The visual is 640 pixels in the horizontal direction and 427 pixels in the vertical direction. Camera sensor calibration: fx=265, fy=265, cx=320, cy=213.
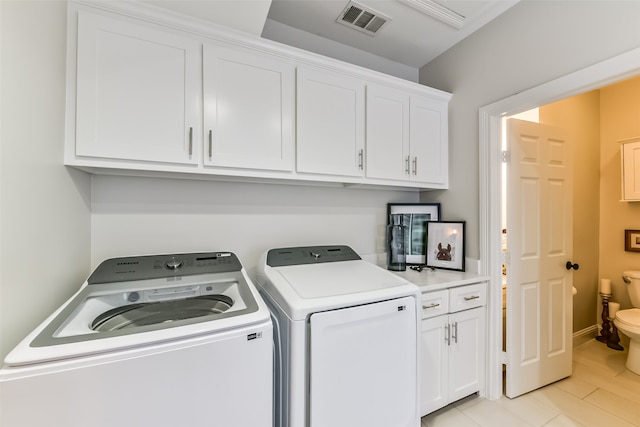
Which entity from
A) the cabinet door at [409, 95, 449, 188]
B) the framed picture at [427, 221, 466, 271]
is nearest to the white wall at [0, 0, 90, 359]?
the cabinet door at [409, 95, 449, 188]

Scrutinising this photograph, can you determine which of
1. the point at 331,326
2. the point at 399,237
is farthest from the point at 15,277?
the point at 399,237

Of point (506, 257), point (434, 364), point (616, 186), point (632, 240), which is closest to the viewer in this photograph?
point (434, 364)

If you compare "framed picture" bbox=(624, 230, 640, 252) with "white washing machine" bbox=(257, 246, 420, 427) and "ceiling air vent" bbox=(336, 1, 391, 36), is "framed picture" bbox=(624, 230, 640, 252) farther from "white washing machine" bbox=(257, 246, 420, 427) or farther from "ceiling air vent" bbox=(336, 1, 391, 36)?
"ceiling air vent" bbox=(336, 1, 391, 36)

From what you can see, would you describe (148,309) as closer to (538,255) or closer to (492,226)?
(492,226)

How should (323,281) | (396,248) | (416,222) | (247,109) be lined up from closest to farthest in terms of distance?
(323,281) → (247,109) → (396,248) → (416,222)

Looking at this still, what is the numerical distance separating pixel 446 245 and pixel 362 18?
6.02 ft

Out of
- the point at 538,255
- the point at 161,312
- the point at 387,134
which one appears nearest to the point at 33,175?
the point at 161,312

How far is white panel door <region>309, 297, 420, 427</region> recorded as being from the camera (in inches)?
45.9

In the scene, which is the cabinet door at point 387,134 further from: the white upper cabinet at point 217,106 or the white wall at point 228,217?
the white wall at point 228,217

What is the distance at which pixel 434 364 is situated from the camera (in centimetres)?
174

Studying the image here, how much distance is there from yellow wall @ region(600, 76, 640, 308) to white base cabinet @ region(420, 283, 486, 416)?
6.65 feet

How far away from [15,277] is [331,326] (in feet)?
3.68

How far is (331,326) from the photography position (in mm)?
1182

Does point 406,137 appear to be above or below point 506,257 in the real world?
above
